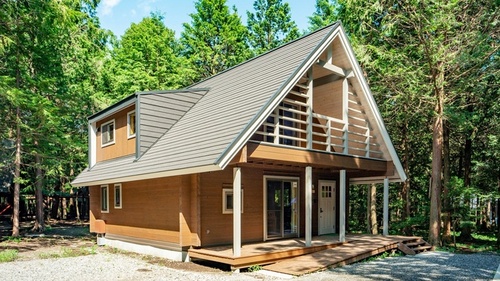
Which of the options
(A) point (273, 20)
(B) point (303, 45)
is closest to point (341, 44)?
(B) point (303, 45)

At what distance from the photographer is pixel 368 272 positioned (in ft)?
29.1

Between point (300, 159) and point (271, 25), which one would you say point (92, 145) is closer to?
point (300, 159)

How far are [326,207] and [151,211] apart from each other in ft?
21.9

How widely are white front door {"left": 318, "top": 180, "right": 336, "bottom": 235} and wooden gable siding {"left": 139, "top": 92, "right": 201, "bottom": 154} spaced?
5924 millimetres

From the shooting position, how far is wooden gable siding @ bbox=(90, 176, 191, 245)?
10.6 metres

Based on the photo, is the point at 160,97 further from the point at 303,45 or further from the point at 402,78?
the point at 402,78

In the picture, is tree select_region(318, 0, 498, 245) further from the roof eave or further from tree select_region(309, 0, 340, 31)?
the roof eave

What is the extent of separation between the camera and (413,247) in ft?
42.4

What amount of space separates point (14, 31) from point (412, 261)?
49.0 feet

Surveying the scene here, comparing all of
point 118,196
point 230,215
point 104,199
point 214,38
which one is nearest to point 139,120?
point 118,196

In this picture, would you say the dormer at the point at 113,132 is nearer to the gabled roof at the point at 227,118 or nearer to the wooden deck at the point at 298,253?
the gabled roof at the point at 227,118

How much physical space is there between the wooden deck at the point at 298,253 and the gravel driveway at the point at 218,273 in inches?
11.9

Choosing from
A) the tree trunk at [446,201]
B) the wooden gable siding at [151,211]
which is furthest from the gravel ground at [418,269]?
the tree trunk at [446,201]

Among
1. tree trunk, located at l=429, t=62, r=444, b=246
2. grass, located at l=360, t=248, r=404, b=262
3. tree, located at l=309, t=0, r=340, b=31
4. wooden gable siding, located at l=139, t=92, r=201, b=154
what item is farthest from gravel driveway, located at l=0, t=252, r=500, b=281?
tree, located at l=309, t=0, r=340, b=31
